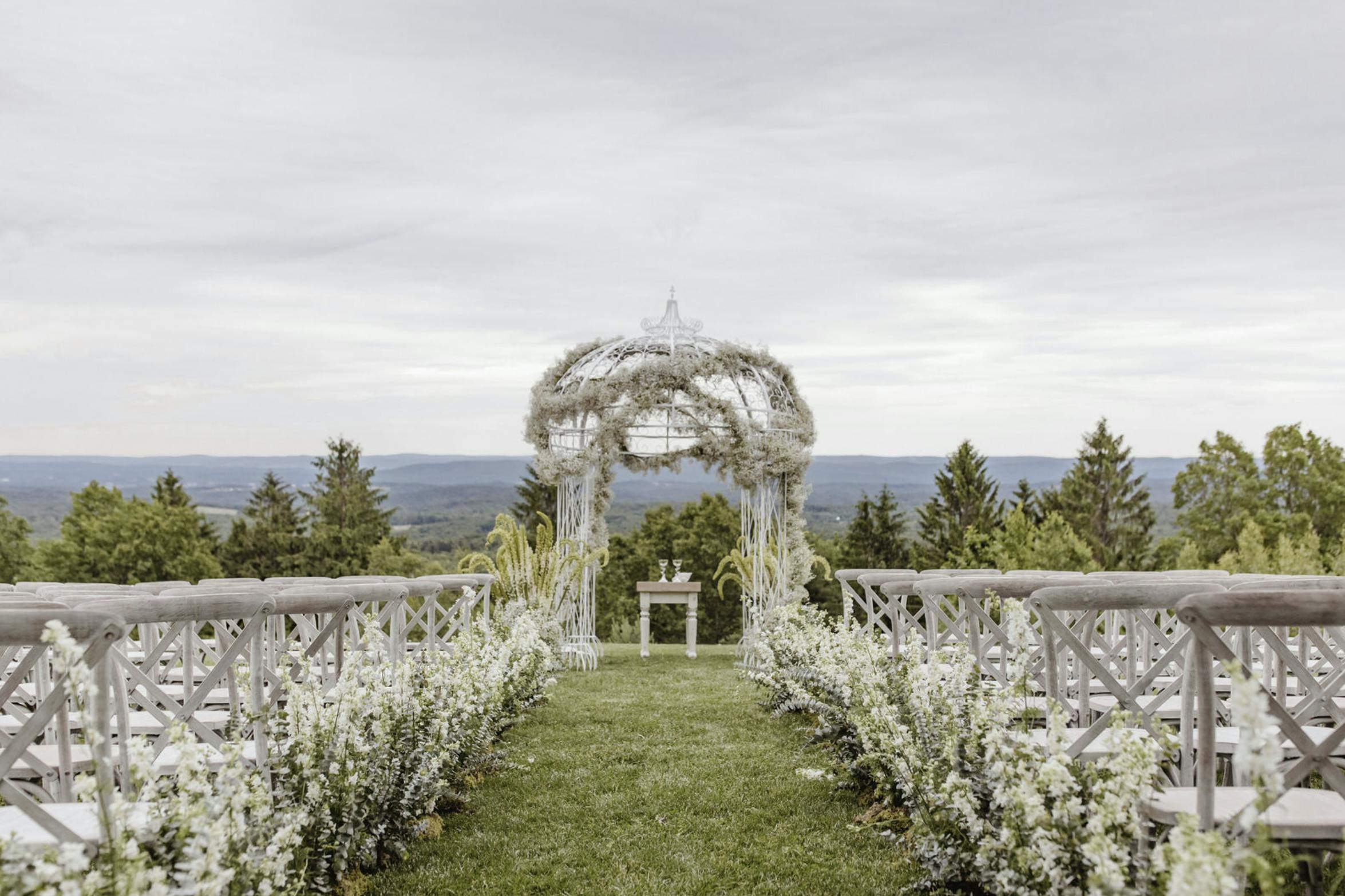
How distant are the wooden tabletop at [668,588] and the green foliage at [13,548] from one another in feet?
116

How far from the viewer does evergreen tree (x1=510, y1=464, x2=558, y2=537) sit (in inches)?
1511

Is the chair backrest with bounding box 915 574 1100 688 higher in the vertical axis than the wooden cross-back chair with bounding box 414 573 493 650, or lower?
higher

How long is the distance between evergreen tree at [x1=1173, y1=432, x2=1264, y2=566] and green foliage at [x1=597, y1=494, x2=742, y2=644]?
15961mm

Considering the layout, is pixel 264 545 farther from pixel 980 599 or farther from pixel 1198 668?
pixel 1198 668

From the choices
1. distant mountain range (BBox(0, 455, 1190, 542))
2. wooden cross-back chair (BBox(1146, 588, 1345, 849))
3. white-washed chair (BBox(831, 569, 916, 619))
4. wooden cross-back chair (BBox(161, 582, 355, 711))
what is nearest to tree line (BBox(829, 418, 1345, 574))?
distant mountain range (BBox(0, 455, 1190, 542))

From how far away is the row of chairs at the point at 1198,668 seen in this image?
230 cm

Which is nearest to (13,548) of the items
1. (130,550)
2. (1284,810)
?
(130,550)

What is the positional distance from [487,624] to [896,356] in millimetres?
16744

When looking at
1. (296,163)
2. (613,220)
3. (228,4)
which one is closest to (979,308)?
(613,220)

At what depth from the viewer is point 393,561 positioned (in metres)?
39.6

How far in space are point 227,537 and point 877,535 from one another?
26990mm

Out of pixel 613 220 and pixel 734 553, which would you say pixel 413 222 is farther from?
pixel 734 553

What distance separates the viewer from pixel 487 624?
764 cm

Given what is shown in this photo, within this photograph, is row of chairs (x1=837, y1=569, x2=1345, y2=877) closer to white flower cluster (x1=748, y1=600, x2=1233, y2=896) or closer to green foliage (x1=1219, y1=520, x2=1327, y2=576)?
white flower cluster (x1=748, y1=600, x2=1233, y2=896)
